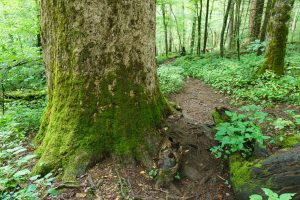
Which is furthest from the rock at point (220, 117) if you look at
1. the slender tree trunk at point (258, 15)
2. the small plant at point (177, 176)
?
the slender tree trunk at point (258, 15)

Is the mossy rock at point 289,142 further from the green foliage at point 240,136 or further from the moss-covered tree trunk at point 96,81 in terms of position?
the moss-covered tree trunk at point 96,81

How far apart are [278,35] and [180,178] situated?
259 inches

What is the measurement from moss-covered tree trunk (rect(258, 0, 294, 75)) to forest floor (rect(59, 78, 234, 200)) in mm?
4986

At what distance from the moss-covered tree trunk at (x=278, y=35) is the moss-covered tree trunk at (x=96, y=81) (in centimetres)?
575

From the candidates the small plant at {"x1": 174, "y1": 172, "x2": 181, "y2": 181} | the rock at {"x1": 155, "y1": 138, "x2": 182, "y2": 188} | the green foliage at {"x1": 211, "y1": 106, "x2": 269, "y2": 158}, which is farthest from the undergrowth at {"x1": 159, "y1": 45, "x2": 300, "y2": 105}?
the small plant at {"x1": 174, "y1": 172, "x2": 181, "y2": 181}

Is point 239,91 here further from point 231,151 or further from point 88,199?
point 88,199

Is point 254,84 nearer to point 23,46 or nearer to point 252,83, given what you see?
point 252,83

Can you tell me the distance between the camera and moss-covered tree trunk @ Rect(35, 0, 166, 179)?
321 cm

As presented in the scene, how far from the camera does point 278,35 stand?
7.59m

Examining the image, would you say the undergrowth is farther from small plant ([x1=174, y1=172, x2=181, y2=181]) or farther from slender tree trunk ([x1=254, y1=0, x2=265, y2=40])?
slender tree trunk ([x1=254, y1=0, x2=265, y2=40])

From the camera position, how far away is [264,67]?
26.1ft

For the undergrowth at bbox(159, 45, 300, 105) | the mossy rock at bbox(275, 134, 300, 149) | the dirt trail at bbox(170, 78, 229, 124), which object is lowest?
the dirt trail at bbox(170, 78, 229, 124)

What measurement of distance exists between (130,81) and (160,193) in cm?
165

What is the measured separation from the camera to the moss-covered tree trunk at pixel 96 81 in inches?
127
